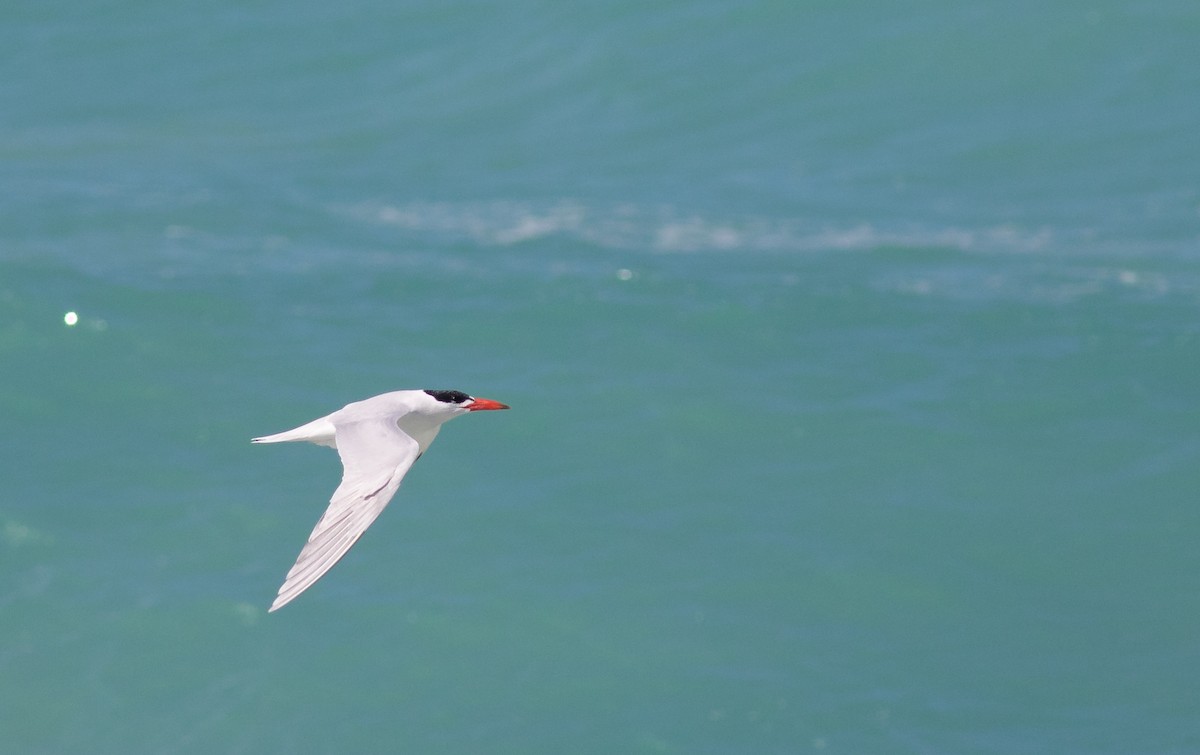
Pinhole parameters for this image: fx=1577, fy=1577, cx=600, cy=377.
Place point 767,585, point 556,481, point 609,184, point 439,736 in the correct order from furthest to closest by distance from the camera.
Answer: point 609,184
point 556,481
point 767,585
point 439,736

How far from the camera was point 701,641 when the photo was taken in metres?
15.1

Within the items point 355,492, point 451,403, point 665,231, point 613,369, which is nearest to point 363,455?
point 355,492

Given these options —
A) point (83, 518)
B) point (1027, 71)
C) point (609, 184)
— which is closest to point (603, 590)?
point (83, 518)

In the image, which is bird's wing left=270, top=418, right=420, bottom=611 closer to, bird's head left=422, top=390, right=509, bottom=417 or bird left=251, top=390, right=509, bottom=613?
bird left=251, top=390, right=509, bottom=613

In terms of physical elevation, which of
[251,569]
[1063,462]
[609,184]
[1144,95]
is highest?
[1144,95]

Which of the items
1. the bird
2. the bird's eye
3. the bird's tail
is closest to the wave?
the bird's eye

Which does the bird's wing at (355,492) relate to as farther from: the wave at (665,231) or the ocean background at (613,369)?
the wave at (665,231)

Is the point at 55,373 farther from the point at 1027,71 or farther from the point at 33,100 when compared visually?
the point at 1027,71

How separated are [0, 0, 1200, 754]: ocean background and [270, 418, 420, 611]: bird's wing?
509 cm

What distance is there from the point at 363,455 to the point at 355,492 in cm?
68

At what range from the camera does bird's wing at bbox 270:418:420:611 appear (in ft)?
25.3

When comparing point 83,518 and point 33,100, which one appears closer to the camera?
point 83,518

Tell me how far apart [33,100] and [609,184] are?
445 inches

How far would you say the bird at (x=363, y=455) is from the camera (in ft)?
25.8
